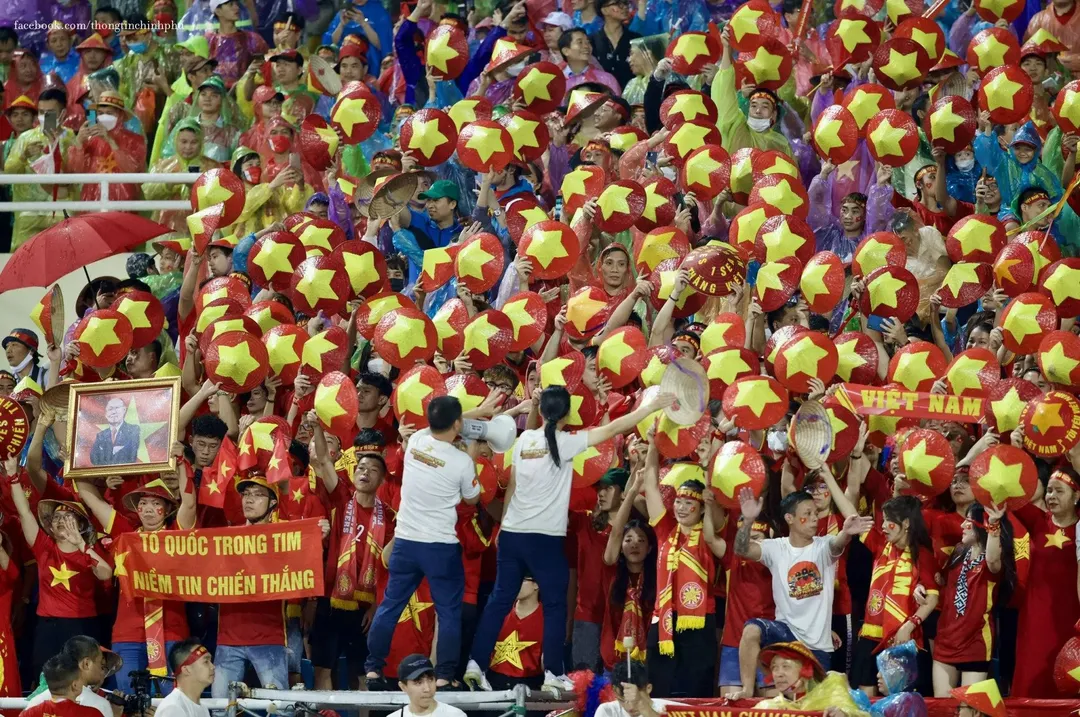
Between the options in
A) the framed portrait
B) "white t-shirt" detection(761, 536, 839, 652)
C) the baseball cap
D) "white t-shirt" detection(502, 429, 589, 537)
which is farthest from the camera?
the framed portrait

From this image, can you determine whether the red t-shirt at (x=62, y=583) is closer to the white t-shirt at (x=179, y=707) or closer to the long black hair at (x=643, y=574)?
the white t-shirt at (x=179, y=707)

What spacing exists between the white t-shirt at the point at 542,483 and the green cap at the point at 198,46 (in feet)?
26.0

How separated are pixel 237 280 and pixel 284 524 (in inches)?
95.1

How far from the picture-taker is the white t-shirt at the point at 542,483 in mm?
10992

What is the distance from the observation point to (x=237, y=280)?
1346 cm

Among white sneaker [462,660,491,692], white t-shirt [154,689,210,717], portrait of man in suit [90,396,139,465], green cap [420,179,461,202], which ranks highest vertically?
green cap [420,179,461,202]

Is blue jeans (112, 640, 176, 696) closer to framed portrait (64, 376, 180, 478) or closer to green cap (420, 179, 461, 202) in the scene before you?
framed portrait (64, 376, 180, 478)

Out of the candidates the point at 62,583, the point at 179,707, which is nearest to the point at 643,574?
the point at 179,707

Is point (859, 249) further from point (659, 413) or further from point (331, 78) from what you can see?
point (331, 78)

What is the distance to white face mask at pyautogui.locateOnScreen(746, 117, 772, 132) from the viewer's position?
14.3 metres

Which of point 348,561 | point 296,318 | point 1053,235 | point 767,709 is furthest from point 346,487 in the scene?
point 1053,235

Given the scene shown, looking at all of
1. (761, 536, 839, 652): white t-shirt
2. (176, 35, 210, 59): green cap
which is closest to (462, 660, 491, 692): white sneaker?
(761, 536, 839, 652): white t-shirt

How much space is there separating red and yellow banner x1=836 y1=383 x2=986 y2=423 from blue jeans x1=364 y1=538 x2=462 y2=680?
2.22 metres

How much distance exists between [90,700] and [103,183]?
640 centimetres
